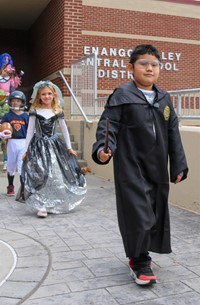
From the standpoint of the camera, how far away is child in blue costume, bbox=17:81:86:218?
17.7 ft

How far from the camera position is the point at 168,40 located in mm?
13062

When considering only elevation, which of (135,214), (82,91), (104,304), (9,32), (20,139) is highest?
(9,32)

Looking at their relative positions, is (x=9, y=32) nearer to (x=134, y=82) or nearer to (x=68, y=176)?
(x=68, y=176)

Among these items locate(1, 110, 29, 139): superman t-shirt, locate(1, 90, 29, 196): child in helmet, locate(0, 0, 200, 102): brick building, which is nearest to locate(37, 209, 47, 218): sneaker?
locate(1, 90, 29, 196): child in helmet

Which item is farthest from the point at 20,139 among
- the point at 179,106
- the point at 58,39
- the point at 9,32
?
the point at 9,32

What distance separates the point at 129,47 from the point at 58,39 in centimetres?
228

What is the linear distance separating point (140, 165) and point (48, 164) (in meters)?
2.47

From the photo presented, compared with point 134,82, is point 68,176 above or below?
below

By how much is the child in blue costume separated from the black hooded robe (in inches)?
89.7

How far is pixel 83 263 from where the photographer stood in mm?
3662

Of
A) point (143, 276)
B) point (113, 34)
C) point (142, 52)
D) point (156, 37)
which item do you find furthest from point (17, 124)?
point (156, 37)

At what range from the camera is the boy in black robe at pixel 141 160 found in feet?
10.2

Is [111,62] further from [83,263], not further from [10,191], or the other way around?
[83,263]

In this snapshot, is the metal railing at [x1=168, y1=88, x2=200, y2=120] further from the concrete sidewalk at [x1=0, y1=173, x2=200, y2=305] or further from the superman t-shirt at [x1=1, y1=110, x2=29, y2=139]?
the superman t-shirt at [x1=1, y1=110, x2=29, y2=139]
